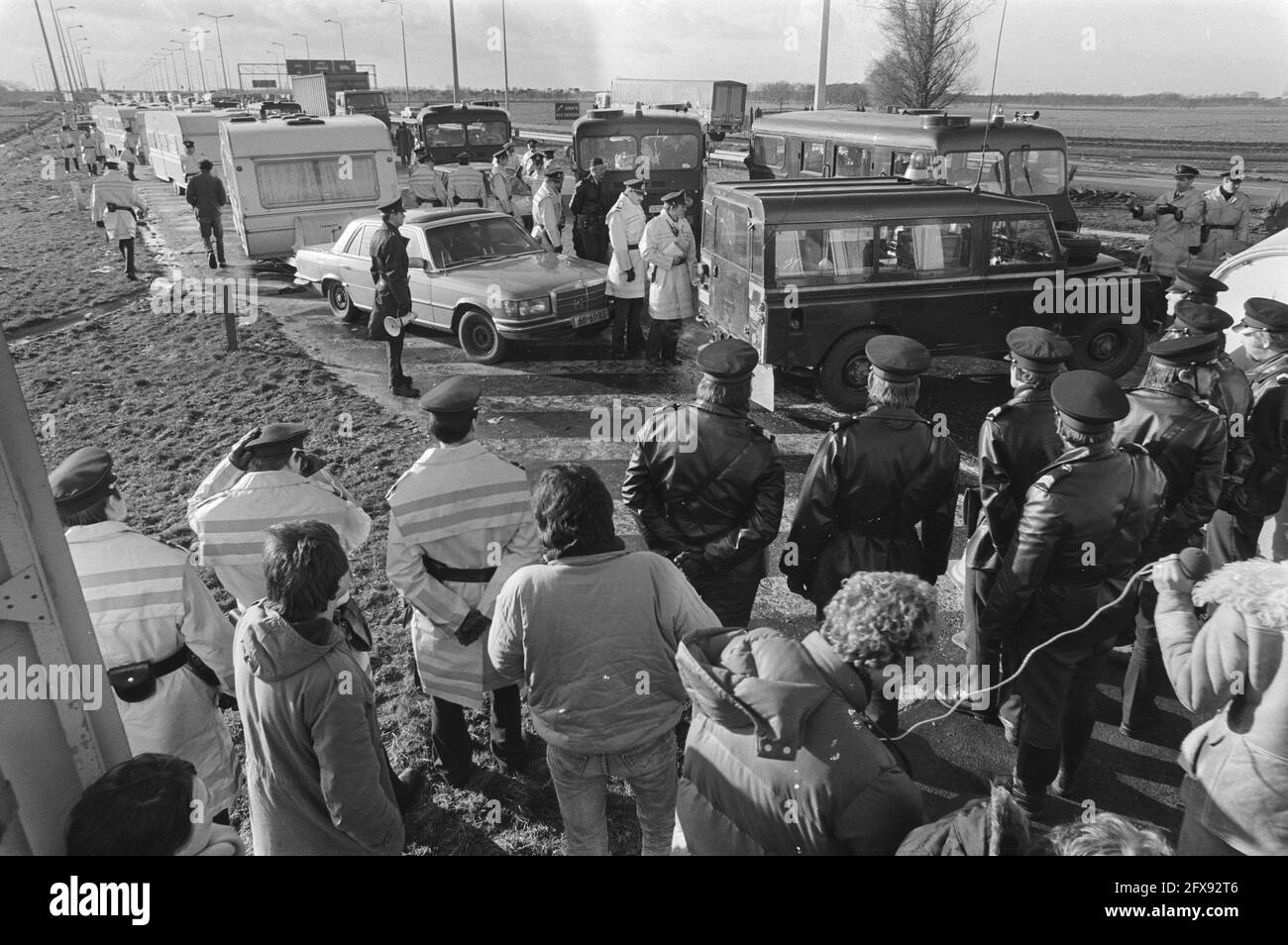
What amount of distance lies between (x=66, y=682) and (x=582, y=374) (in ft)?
26.3

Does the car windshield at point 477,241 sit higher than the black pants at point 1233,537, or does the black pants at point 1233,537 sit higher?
the car windshield at point 477,241

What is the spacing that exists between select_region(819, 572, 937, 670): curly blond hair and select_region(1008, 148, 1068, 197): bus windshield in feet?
39.8

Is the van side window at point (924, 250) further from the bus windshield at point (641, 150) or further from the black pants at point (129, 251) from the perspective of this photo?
the black pants at point (129, 251)

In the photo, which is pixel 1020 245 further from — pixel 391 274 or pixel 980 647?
pixel 391 274

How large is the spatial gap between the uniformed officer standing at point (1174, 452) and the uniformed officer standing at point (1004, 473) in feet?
1.17

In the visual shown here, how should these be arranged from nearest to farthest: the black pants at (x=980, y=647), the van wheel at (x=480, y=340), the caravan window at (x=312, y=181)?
the black pants at (x=980, y=647) < the van wheel at (x=480, y=340) < the caravan window at (x=312, y=181)

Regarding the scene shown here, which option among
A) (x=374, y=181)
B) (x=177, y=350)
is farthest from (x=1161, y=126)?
(x=177, y=350)

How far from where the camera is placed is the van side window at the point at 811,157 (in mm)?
15820

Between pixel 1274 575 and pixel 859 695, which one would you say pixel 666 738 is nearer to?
pixel 859 695

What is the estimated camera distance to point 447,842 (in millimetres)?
3686

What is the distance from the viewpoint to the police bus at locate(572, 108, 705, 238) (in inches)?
675

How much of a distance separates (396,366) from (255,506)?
19.9 ft

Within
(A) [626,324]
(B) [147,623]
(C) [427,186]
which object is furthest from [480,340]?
(C) [427,186]

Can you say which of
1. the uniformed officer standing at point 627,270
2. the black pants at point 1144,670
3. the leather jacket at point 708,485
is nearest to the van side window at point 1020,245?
the uniformed officer standing at point 627,270
